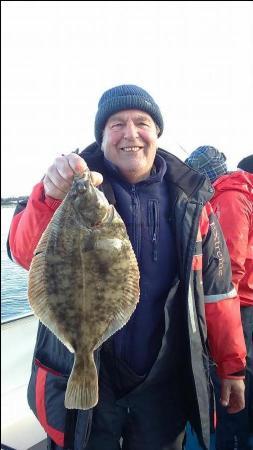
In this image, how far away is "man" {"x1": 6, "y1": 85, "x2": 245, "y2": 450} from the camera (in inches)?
76.2

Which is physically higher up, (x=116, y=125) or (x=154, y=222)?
(x=116, y=125)

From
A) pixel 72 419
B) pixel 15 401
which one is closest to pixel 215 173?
pixel 72 419

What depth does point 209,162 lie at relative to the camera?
12.2 ft

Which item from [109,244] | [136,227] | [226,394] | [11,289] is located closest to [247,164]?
[136,227]

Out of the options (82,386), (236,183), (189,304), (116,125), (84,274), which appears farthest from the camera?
(236,183)

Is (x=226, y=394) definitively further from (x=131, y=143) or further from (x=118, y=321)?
(x=131, y=143)

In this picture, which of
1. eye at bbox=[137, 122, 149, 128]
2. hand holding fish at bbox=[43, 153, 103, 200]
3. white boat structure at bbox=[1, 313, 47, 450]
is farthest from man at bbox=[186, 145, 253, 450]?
white boat structure at bbox=[1, 313, 47, 450]

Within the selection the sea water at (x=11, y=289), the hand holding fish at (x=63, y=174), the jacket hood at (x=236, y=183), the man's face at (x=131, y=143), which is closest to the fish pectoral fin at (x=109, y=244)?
the hand holding fish at (x=63, y=174)

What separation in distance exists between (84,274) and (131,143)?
2.73 feet

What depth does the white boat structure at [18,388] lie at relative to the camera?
345cm

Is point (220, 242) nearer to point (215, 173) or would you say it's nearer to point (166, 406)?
point (166, 406)

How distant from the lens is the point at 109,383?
6.61 ft

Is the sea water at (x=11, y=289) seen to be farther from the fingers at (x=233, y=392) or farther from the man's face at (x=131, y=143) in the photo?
the fingers at (x=233, y=392)

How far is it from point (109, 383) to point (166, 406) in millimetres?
355
